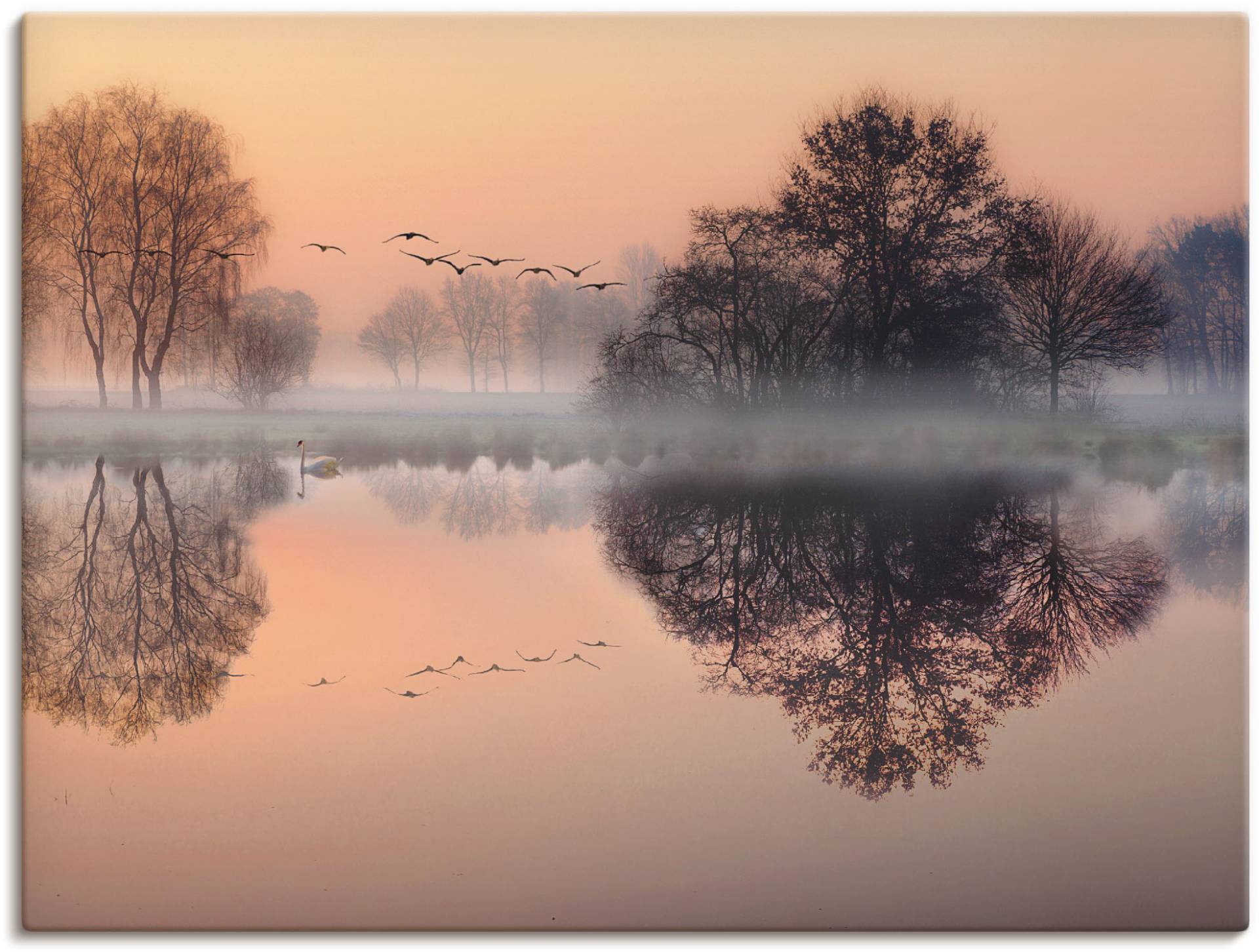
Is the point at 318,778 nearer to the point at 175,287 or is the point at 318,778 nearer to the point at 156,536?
the point at 156,536

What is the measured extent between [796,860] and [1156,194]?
361 cm

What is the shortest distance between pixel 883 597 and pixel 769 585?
0.54 m

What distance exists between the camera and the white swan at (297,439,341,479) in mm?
5211

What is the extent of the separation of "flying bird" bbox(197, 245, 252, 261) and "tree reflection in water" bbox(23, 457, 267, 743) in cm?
113

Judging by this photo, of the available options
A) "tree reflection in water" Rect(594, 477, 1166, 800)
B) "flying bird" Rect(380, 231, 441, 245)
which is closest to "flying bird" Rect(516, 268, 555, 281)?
"flying bird" Rect(380, 231, 441, 245)

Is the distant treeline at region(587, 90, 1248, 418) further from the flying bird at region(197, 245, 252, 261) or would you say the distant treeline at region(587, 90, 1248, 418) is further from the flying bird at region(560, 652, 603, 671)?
the flying bird at region(197, 245, 252, 261)

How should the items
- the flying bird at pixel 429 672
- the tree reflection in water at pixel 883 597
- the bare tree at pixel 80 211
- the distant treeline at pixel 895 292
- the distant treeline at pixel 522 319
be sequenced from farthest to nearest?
the distant treeline at pixel 522 319 → the distant treeline at pixel 895 292 → the bare tree at pixel 80 211 → the flying bird at pixel 429 672 → the tree reflection in water at pixel 883 597

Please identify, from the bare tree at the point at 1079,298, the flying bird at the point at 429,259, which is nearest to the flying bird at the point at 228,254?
the flying bird at the point at 429,259

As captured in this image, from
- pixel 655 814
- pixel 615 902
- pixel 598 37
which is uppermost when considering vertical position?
pixel 598 37

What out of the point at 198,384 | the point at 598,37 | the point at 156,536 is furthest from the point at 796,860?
the point at 198,384

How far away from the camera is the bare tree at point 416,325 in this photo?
Answer: 5.02 m

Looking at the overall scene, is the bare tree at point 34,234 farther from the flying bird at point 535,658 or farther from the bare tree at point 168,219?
the flying bird at point 535,658

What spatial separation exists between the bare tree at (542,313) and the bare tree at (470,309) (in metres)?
0.21

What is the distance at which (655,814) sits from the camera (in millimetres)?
3236
